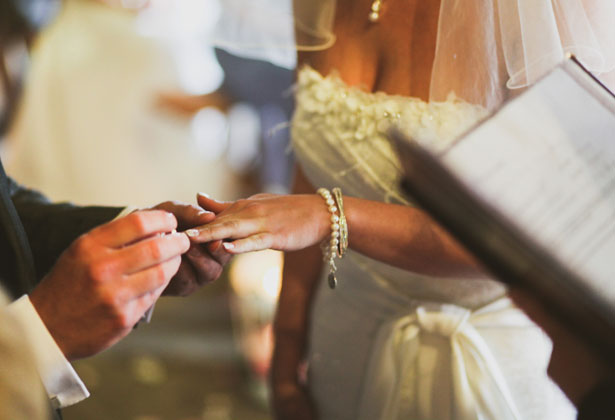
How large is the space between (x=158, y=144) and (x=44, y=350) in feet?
10.2

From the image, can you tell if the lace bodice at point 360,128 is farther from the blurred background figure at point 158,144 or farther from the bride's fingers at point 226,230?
the blurred background figure at point 158,144

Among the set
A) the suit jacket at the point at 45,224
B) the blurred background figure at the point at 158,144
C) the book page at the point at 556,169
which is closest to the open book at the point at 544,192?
the book page at the point at 556,169

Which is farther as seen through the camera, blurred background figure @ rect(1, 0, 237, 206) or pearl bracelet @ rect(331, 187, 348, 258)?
blurred background figure @ rect(1, 0, 237, 206)

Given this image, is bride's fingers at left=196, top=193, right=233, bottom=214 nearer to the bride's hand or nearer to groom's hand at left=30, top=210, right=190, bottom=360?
the bride's hand

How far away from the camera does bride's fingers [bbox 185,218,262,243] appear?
23.3 inches

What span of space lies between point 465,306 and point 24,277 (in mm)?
655

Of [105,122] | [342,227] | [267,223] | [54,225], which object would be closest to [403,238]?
[342,227]

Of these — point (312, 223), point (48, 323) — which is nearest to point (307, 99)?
point (312, 223)

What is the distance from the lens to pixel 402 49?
84 centimetres

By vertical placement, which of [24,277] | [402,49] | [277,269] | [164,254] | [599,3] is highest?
[599,3]

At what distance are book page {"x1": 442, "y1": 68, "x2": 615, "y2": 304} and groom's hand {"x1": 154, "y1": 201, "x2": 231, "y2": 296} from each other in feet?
1.09

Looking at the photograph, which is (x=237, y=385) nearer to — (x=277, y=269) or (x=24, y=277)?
(x=277, y=269)

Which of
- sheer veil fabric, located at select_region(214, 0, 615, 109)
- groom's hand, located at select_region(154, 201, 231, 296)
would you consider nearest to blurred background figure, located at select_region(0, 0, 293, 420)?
groom's hand, located at select_region(154, 201, 231, 296)

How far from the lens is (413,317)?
83 cm
